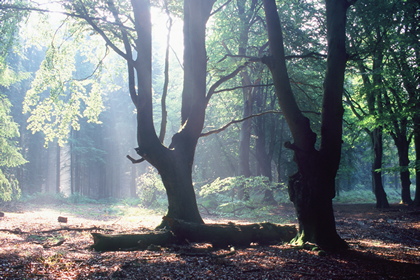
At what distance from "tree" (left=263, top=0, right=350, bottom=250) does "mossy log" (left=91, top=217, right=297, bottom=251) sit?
106 cm

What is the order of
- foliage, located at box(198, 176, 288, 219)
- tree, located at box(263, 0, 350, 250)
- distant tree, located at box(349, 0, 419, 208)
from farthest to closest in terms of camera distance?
1. foliage, located at box(198, 176, 288, 219)
2. distant tree, located at box(349, 0, 419, 208)
3. tree, located at box(263, 0, 350, 250)

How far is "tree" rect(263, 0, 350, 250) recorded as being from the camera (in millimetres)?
7035

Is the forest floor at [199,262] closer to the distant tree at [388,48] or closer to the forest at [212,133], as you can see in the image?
the forest at [212,133]

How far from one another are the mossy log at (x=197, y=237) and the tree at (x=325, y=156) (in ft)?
3.46

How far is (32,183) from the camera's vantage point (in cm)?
3881

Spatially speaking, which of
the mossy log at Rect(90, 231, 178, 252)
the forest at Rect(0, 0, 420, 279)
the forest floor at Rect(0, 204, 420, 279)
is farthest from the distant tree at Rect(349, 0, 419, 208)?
the mossy log at Rect(90, 231, 178, 252)

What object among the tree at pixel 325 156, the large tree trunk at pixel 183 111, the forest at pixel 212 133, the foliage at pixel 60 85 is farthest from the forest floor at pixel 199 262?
the foliage at pixel 60 85

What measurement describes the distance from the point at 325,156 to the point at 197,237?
3.49m

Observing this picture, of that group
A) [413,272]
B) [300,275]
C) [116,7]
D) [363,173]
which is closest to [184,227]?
[300,275]

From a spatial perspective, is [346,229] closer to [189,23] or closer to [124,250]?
[124,250]

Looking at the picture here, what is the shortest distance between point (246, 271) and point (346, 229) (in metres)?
7.37

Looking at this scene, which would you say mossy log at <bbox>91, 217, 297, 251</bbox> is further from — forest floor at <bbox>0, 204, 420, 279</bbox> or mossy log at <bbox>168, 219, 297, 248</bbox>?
forest floor at <bbox>0, 204, 420, 279</bbox>

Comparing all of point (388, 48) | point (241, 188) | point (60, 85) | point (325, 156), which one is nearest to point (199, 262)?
point (325, 156)

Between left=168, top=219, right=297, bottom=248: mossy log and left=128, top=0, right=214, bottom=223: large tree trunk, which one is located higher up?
left=128, top=0, right=214, bottom=223: large tree trunk
